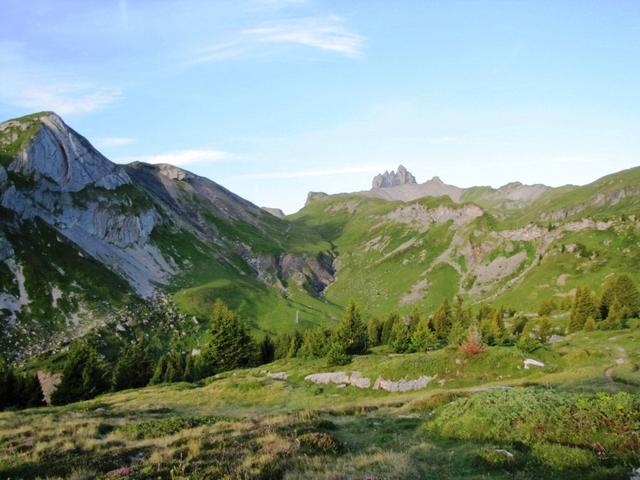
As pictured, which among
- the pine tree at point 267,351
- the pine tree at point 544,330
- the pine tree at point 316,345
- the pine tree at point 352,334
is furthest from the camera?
the pine tree at point 267,351

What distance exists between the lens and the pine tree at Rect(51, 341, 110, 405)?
66819 mm

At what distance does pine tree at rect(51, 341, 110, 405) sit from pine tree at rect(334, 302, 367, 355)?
40544mm

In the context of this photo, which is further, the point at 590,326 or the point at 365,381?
the point at 590,326

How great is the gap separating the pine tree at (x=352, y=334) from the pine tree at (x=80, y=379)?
40544mm

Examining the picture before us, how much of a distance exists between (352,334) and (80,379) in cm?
4580

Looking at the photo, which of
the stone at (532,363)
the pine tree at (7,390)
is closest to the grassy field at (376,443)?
the stone at (532,363)

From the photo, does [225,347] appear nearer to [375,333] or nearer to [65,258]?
[375,333]

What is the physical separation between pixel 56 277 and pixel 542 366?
13796 centimetres

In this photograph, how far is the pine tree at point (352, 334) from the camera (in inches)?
3100

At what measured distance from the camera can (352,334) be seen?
7962 centimetres

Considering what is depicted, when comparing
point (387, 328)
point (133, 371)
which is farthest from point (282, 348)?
point (133, 371)

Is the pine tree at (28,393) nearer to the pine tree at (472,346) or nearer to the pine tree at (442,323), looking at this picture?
the pine tree at (472,346)

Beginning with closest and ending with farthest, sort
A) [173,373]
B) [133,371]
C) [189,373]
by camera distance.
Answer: [133,371] < [173,373] < [189,373]

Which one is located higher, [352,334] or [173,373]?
[352,334]
